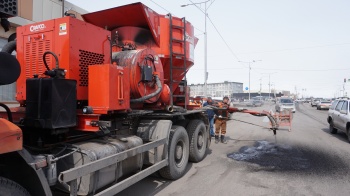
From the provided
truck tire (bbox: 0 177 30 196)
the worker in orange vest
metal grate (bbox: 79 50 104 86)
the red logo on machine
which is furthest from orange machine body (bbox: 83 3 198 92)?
the worker in orange vest

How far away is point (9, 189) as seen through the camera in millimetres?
2475

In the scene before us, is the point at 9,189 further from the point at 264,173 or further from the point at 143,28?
the point at 264,173

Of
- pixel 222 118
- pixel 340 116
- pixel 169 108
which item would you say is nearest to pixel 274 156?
pixel 222 118

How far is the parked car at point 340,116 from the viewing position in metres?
10.2

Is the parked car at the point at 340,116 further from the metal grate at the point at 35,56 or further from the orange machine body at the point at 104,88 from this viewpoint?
the metal grate at the point at 35,56

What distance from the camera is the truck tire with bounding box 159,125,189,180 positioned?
545 cm

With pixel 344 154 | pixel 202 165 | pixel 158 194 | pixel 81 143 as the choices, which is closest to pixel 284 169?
pixel 202 165

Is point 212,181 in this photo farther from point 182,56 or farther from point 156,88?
point 182,56

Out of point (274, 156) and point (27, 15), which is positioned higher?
point (27, 15)

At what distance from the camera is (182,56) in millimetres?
6676

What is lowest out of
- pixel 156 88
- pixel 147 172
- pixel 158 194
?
pixel 158 194

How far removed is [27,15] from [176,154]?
773cm

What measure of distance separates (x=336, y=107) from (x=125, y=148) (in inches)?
461

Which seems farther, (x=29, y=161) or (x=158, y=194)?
(x=158, y=194)
